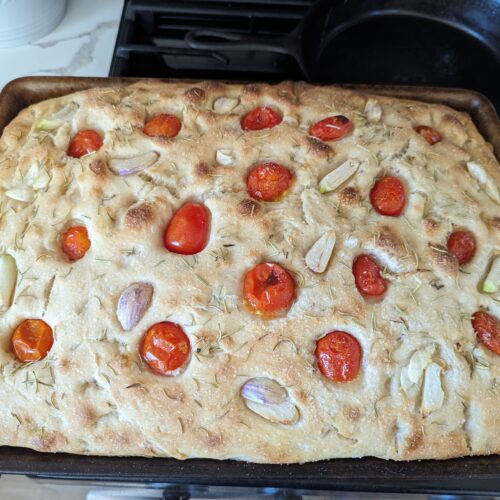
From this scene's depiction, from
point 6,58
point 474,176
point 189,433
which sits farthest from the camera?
point 6,58

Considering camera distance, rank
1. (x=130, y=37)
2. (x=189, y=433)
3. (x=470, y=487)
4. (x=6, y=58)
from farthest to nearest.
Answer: (x=6, y=58) → (x=130, y=37) → (x=470, y=487) → (x=189, y=433)

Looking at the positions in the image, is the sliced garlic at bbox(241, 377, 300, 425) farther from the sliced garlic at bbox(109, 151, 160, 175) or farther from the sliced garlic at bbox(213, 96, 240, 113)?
the sliced garlic at bbox(213, 96, 240, 113)

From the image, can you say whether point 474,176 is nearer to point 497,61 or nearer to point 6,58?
point 497,61

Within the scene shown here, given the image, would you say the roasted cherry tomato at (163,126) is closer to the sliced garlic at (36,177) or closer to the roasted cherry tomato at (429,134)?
the sliced garlic at (36,177)

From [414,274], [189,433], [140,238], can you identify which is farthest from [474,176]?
[189,433]

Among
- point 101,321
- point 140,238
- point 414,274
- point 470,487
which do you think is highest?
point 414,274

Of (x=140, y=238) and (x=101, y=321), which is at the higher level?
(x=140, y=238)

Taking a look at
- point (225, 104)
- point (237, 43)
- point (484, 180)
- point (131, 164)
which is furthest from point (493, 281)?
point (237, 43)

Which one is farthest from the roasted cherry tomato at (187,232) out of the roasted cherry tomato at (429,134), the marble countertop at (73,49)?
the marble countertop at (73,49)
